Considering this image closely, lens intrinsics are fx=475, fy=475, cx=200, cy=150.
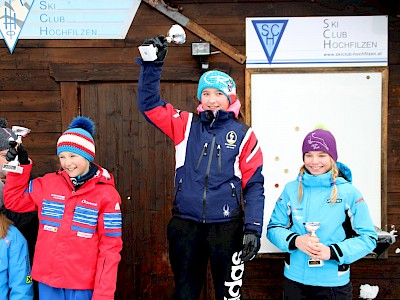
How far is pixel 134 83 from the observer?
4.45 meters

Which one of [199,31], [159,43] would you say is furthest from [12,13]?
[159,43]

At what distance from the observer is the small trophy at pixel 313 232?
299 centimetres

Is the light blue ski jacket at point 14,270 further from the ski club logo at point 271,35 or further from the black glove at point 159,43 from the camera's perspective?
the ski club logo at point 271,35

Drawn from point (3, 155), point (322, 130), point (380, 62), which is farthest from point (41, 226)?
point (380, 62)

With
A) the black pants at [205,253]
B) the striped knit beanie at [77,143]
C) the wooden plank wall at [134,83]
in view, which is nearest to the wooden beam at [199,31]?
the wooden plank wall at [134,83]

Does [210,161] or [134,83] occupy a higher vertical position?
[134,83]

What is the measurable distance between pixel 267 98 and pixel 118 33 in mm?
1498

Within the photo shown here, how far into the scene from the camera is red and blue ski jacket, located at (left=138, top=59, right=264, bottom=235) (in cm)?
300

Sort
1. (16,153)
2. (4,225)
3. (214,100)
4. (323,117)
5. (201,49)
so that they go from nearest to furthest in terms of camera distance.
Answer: (16,153), (4,225), (214,100), (201,49), (323,117)

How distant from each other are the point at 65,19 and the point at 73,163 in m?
1.91

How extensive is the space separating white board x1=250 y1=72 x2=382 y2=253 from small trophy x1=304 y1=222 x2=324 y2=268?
136cm

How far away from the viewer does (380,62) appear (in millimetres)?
4352

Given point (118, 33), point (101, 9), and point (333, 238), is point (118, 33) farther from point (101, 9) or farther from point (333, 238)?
point (333, 238)

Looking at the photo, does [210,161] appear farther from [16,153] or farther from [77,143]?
[16,153]
